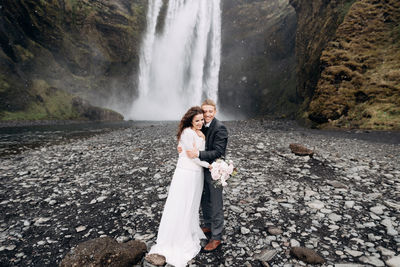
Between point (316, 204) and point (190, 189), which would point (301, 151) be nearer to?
point (316, 204)

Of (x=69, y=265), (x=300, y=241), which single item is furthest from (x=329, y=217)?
(x=69, y=265)

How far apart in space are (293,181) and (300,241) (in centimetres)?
350

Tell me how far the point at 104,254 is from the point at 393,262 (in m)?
5.29

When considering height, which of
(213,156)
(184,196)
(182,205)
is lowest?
(182,205)

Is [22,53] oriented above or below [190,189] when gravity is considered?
above

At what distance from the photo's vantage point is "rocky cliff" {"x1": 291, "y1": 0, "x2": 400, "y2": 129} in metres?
17.9

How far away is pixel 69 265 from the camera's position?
3.65 meters

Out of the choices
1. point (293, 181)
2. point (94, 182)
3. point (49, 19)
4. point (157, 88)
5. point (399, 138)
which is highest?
point (49, 19)

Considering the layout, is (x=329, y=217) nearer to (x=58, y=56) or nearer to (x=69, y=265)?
(x=69, y=265)

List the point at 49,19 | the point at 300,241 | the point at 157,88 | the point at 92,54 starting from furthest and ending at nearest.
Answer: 1. the point at 157,88
2. the point at 92,54
3. the point at 49,19
4. the point at 300,241

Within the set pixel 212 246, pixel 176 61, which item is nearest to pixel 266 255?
pixel 212 246

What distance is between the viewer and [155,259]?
13.8ft

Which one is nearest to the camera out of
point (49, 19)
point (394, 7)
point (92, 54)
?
point (394, 7)

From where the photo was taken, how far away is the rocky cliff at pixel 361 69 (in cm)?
1789
